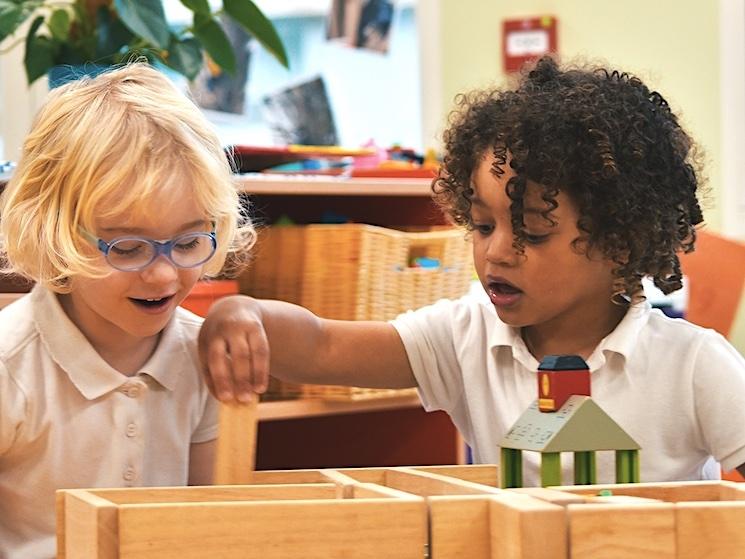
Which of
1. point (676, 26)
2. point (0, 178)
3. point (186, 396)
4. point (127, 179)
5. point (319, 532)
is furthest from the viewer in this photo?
point (676, 26)

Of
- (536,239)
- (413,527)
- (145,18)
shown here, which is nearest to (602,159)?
(536,239)

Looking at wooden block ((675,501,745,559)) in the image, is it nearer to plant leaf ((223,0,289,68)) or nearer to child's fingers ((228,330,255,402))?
child's fingers ((228,330,255,402))

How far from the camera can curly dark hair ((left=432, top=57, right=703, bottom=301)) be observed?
1139 millimetres

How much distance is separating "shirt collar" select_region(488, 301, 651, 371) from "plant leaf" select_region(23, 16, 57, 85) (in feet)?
2.84

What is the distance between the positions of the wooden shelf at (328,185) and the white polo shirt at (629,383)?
40 centimetres

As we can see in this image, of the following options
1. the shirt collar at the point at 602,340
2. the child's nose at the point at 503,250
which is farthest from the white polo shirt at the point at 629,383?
the child's nose at the point at 503,250

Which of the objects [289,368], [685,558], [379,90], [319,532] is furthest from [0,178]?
[379,90]

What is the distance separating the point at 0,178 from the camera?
1438 millimetres

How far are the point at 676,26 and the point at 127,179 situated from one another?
1.81 meters

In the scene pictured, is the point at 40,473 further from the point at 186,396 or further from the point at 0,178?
the point at 0,178

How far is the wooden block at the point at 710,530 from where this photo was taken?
2.31 feet

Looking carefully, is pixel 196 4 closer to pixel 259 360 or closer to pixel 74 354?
pixel 74 354

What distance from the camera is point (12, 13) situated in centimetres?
172

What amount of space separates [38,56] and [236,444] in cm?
99
